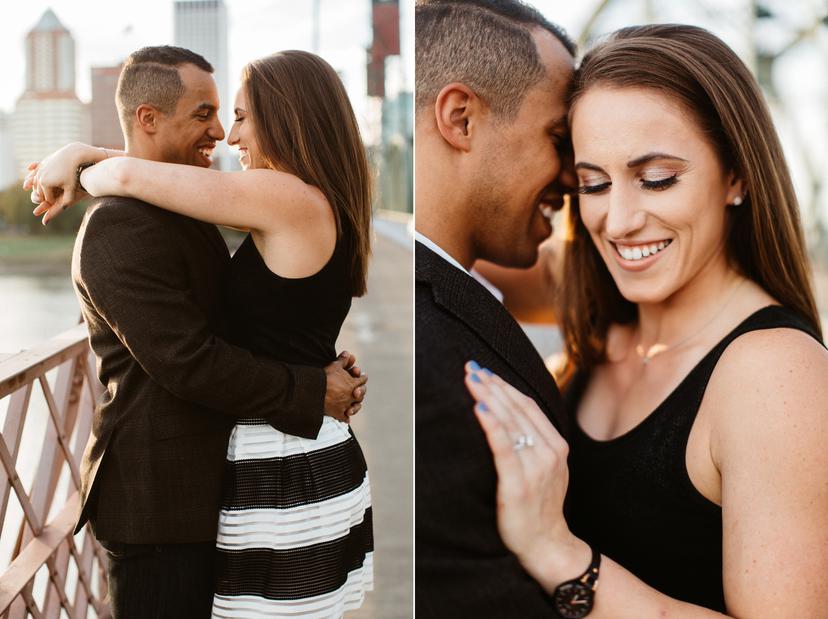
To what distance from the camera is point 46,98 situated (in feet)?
7.18

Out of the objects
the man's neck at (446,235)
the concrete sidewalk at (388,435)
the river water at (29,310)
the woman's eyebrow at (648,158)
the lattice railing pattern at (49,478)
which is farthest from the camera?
the river water at (29,310)

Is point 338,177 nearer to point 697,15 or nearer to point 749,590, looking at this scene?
point 697,15

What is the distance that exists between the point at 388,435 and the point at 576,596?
12.3 feet

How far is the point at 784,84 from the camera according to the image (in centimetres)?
152

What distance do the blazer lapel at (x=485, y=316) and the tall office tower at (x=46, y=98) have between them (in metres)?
1.20

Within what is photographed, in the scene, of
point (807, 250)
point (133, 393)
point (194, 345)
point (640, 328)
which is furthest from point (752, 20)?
point (133, 393)

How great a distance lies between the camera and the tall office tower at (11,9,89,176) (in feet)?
7.00

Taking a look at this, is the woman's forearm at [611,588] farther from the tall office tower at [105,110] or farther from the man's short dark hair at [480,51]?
the tall office tower at [105,110]

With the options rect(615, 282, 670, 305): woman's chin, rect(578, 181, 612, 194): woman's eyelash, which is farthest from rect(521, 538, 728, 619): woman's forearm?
rect(578, 181, 612, 194): woman's eyelash

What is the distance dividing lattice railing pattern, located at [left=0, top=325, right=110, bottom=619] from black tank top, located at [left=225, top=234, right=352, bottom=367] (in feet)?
1.76

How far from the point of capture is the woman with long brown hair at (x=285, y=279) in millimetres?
1562

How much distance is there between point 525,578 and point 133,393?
789mm

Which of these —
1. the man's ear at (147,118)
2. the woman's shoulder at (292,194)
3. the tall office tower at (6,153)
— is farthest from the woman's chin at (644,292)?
the tall office tower at (6,153)

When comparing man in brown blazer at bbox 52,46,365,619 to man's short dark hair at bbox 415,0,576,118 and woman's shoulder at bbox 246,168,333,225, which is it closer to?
woman's shoulder at bbox 246,168,333,225
